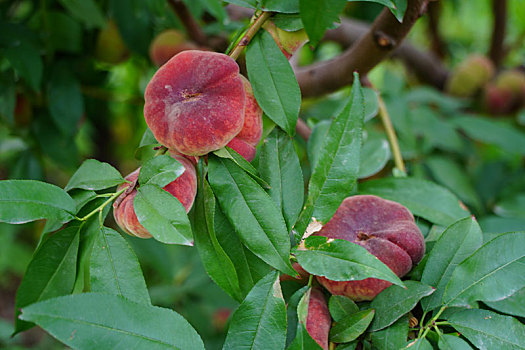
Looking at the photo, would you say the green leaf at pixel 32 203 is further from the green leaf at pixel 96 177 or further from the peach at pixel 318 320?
the peach at pixel 318 320

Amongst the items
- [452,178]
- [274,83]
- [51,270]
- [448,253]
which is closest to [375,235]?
[448,253]

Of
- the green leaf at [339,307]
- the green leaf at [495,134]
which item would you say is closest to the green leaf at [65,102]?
the green leaf at [339,307]

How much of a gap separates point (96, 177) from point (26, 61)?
0.44 meters

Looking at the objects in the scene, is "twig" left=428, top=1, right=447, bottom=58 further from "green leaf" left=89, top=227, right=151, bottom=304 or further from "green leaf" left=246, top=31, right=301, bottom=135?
"green leaf" left=89, top=227, right=151, bottom=304

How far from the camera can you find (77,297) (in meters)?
0.34

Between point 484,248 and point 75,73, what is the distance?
0.82 metres

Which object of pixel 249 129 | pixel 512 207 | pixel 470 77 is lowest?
pixel 512 207

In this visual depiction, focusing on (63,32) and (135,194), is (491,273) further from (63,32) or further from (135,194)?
(63,32)

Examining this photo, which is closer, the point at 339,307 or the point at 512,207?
the point at 339,307

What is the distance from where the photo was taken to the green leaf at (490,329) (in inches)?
14.7

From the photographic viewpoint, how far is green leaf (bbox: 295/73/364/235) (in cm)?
42

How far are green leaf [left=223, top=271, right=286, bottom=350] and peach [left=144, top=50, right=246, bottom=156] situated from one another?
123 millimetres

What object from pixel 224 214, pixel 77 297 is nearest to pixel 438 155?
pixel 224 214

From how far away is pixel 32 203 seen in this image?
1.24 ft
